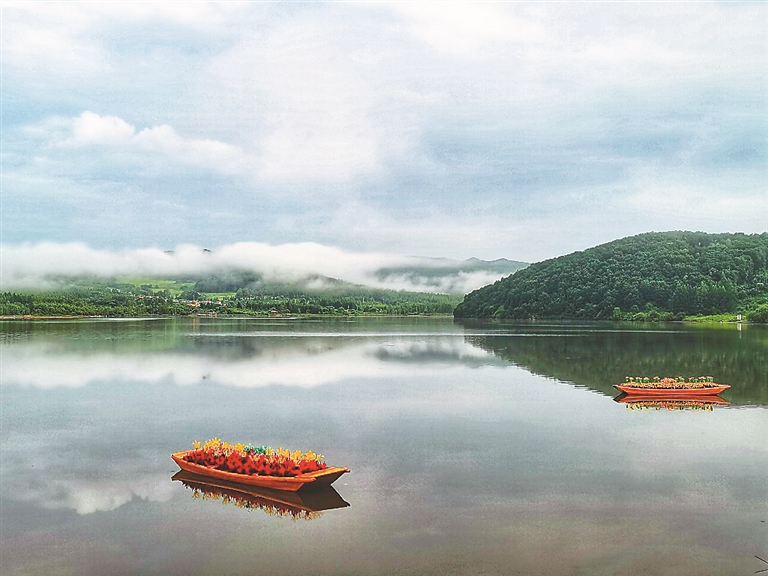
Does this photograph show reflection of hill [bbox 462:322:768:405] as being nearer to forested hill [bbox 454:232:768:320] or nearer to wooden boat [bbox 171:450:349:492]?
wooden boat [bbox 171:450:349:492]

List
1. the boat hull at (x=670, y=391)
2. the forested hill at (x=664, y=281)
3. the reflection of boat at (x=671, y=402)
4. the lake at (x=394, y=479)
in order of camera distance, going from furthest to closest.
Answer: the forested hill at (x=664, y=281), the boat hull at (x=670, y=391), the reflection of boat at (x=671, y=402), the lake at (x=394, y=479)

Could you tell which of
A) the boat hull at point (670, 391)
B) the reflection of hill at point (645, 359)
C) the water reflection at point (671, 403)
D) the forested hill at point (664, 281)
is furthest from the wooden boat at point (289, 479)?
the forested hill at point (664, 281)

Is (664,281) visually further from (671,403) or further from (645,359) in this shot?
(671,403)

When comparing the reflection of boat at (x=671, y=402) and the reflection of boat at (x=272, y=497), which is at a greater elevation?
the reflection of boat at (x=272, y=497)

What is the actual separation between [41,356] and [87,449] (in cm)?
4210

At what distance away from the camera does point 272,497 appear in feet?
62.7

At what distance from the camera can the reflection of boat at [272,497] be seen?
18328 mm

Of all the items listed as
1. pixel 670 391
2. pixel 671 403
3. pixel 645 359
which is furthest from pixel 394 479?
pixel 645 359

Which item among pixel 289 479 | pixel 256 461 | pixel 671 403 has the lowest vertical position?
pixel 671 403

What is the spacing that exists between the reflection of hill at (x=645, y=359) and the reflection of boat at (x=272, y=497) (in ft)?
87.9

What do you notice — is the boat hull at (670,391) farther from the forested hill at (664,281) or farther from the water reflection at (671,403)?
the forested hill at (664,281)

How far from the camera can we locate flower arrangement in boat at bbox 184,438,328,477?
19.5m

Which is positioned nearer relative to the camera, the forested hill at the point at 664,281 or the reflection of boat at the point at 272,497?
the reflection of boat at the point at 272,497

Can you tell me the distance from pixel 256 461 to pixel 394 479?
4.35m
